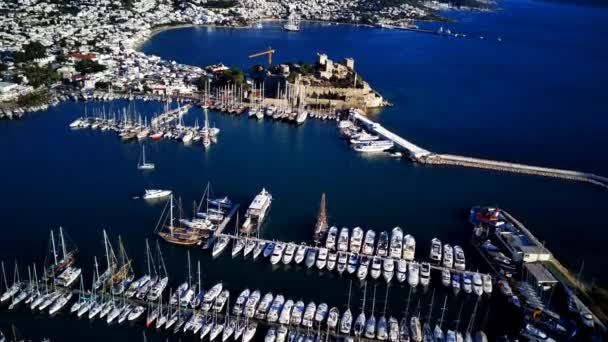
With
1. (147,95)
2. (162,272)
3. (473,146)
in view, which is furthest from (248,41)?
(162,272)

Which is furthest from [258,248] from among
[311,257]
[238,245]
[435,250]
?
[435,250]

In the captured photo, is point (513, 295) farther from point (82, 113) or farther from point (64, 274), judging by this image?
point (82, 113)

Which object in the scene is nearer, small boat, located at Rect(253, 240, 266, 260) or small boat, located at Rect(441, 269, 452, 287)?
small boat, located at Rect(441, 269, 452, 287)

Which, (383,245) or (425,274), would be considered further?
(383,245)

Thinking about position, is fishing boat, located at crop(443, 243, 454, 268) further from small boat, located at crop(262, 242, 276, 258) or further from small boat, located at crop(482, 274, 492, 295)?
small boat, located at crop(262, 242, 276, 258)

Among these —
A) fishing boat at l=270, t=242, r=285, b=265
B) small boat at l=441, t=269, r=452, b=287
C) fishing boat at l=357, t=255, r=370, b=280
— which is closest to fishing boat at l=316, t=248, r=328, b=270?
fishing boat at l=357, t=255, r=370, b=280

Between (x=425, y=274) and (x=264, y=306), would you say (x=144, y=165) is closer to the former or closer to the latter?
(x=264, y=306)
